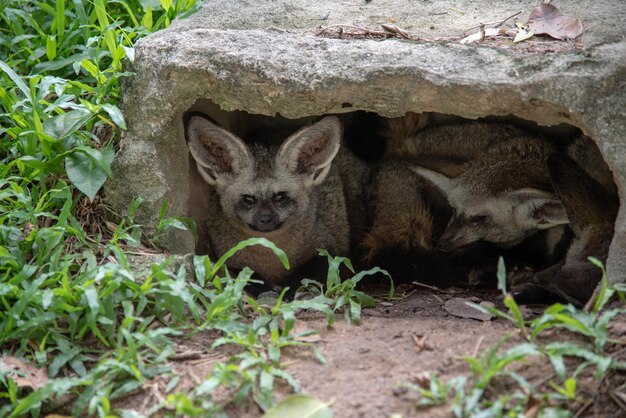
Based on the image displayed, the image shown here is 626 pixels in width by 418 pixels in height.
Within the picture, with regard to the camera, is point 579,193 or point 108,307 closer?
point 108,307

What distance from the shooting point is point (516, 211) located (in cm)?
491

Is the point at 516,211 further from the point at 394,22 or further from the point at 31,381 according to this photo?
the point at 31,381

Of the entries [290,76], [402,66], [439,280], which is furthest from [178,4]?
[439,280]

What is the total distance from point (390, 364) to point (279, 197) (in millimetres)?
1998

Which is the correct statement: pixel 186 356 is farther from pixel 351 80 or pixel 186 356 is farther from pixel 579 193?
pixel 579 193

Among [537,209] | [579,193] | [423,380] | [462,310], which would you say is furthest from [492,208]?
[423,380]

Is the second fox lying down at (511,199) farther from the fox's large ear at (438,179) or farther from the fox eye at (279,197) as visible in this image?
the fox eye at (279,197)

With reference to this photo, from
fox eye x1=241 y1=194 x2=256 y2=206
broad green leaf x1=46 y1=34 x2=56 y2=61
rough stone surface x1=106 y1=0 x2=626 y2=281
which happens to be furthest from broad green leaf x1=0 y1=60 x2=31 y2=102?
fox eye x1=241 y1=194 x2=256 y2=206

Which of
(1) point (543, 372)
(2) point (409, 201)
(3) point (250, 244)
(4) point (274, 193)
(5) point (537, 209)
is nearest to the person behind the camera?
(1) point (543, 372)

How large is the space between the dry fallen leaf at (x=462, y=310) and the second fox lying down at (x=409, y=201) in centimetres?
45

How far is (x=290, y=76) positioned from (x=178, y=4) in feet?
4.77

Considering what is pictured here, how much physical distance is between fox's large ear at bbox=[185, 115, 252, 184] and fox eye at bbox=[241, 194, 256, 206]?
0.17 m

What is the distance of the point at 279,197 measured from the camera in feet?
16.4

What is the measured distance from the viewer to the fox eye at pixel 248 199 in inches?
196
